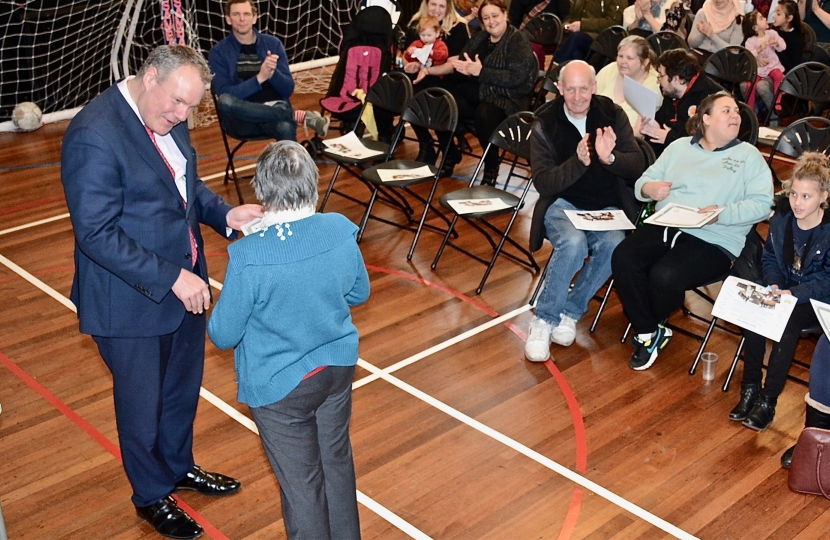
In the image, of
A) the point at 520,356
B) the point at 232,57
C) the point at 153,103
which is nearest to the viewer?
the point at 153,103

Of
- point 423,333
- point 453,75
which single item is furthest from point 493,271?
point 453,75

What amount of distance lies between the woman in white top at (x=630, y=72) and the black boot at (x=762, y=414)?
2.23m

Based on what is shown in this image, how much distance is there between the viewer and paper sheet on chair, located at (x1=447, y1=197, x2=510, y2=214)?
5.77 m

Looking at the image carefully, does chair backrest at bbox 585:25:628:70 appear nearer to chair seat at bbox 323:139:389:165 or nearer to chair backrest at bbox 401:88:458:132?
chair backrest at bbox 401:88:458:132

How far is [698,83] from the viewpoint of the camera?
6000 millimetres

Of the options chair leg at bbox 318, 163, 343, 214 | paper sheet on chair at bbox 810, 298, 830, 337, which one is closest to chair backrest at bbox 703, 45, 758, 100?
chair leg at bbox 318, 163, 343, 214

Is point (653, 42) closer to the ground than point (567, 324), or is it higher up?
higher up

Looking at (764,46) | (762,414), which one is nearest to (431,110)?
(762,414)

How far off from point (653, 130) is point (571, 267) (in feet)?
4.55

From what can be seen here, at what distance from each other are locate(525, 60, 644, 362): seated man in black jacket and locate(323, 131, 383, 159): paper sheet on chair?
167 centimetres

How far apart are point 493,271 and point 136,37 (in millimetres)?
6070

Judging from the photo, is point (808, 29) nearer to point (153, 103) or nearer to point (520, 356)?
point (520, 356)

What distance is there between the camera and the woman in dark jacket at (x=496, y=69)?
287 inches

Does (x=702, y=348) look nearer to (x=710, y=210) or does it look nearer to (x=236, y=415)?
(x=710, y=210)
